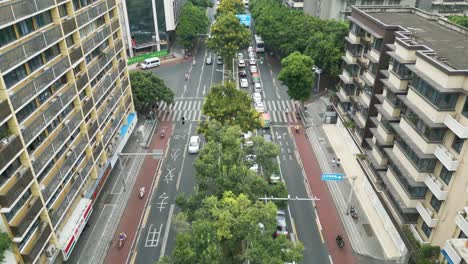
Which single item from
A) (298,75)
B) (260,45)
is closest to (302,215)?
(298,75)

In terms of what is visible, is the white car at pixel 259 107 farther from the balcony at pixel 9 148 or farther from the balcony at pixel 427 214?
the balcony at pixel 9 148

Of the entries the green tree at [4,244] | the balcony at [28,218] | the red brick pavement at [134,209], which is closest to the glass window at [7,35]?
the balcony at [28,218]

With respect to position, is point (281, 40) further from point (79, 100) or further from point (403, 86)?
point (79, 100)

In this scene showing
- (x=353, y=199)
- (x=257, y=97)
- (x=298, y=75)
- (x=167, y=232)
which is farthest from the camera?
(x=257, y=97)

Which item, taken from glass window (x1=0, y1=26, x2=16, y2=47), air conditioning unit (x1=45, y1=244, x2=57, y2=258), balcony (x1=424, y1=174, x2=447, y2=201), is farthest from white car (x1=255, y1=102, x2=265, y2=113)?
glass window (x1=0, y1=26, x2=16, y2=47)

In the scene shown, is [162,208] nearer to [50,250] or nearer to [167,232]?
[167,232]
